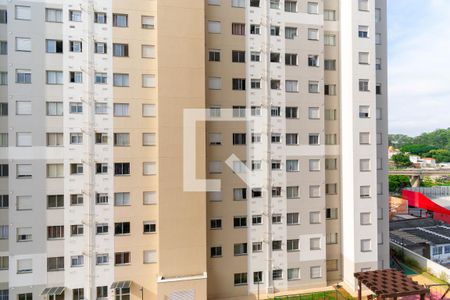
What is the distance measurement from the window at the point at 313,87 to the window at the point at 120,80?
45.5 feet

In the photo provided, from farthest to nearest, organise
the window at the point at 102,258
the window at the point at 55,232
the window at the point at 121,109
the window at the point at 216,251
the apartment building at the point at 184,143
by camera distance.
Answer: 1. the window at the point at 216,251
2. the window at the point at 121,109
3. the window at the point at 102,258
4. the window at the point at 55,232
5. the apartment building at the point at 184,143

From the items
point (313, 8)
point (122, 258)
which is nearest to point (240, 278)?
point (122, 258)

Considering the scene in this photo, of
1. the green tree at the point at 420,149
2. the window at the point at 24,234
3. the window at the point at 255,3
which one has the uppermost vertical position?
the window at the point at 255,3

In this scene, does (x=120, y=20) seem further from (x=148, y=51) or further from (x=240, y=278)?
(x=240, y=278)

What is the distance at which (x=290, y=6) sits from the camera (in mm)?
21000

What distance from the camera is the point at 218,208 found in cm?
1995

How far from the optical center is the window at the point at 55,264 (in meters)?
18.1

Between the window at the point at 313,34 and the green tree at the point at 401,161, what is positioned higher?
the window at the point at 313,34

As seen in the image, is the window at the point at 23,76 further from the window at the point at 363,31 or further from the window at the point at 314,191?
the window at the point at 363,31

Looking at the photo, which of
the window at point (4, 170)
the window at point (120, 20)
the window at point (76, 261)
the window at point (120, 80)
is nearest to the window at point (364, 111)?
the window at point (120, 80)

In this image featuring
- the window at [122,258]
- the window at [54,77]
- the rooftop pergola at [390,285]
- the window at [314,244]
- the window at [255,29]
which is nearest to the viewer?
the rooftop pergola at [390,285]

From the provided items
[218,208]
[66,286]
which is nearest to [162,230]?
[218,208]

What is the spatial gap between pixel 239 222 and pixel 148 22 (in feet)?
53.2

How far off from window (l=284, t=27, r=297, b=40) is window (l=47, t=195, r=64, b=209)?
2037 centimetres
